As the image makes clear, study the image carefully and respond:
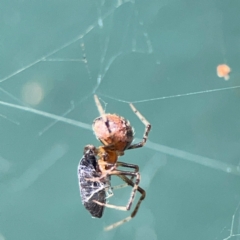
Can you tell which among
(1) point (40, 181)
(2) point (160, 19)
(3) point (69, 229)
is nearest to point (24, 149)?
(1) point (40, 181)

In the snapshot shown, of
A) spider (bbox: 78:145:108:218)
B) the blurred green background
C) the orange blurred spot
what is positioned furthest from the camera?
the orange blurred spot

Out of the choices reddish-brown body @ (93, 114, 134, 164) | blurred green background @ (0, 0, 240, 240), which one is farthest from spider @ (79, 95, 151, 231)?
blurred green background @ (0, 0, 240, 240)

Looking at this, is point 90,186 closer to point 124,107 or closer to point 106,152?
point 106,152

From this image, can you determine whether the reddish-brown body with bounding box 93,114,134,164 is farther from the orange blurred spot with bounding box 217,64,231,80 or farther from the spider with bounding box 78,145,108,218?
the orange blurred spot with bounding box 217,64,231,80

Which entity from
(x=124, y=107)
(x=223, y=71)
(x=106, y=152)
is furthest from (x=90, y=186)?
(x=223, y=71)

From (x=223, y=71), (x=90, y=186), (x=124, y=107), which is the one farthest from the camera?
(x=223, y=71)

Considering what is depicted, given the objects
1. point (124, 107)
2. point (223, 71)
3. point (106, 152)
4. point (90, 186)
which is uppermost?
point (223, 71)

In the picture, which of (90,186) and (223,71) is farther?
(223,71)

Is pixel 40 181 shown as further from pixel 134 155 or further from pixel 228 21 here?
pixel 228 21
